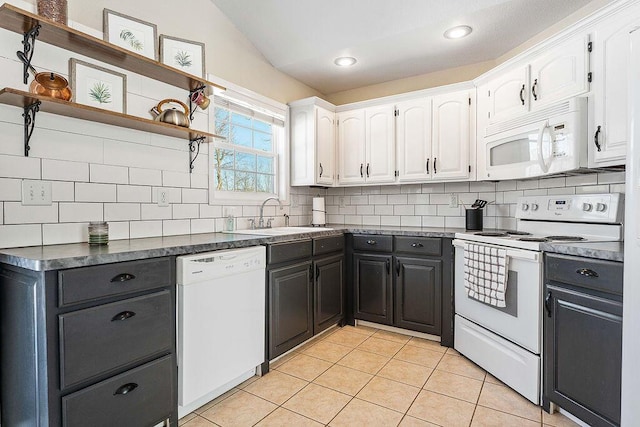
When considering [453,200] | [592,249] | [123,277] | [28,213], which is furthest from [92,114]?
[453,200]

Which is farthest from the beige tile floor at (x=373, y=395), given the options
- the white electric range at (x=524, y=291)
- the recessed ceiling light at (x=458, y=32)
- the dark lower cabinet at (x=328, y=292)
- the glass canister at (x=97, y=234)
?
the recessed ceiling light at (x=458, y=32)

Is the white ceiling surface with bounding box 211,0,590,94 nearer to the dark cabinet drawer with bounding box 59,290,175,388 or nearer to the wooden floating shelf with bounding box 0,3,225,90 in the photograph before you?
the wooden floating shelf with bounding box 0,3,225,90

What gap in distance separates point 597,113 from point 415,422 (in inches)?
77.0

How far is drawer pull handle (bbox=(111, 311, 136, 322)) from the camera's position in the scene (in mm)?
1510

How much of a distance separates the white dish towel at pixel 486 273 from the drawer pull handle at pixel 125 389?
2.01m

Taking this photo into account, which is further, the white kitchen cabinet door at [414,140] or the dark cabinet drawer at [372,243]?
the white kitchen cabinet door at [414,140]

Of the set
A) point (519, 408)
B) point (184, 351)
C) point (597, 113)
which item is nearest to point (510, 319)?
point (519, 408)

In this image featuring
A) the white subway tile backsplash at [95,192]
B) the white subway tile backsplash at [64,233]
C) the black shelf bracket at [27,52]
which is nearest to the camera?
the black shelf bracket at [27,52]

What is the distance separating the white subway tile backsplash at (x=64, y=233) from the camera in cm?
186

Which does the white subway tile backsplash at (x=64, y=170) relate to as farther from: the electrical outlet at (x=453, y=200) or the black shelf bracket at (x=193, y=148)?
the electrical outlet at (x=453, y=200)

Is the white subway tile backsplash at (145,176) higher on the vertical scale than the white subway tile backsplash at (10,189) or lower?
higher

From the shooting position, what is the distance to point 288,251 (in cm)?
255

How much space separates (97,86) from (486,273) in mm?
2572

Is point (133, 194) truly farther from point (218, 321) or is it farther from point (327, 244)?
point (327, 244)
